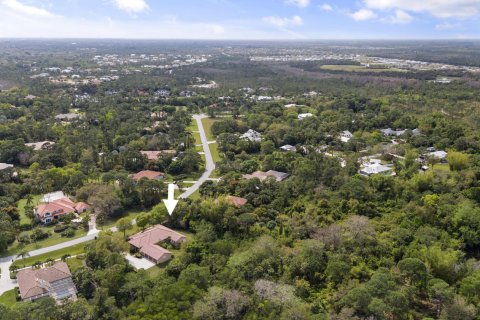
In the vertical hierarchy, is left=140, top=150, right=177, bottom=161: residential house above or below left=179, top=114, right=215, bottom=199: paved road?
above

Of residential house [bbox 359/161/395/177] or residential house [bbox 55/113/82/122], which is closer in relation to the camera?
residential house [bbox 359/161/395/177]

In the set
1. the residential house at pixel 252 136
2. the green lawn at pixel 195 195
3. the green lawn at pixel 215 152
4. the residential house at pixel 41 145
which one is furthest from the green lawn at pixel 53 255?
the residential house at pixel 252 136

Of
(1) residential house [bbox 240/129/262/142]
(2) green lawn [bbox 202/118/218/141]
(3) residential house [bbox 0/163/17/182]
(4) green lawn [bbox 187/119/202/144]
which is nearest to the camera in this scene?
(3) residential house [bbox 0/163/17/182]

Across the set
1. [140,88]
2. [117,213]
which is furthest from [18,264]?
[140,88]

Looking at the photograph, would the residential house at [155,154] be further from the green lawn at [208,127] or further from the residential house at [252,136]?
the residential house at [252,136]

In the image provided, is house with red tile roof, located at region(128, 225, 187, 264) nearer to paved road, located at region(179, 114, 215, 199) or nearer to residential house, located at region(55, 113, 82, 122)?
paved road, located at region(179, 114, 215, 199)

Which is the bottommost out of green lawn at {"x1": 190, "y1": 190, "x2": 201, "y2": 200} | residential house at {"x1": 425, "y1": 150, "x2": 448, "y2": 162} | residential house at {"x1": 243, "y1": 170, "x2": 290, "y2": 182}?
green lawn at {"x1": 190, "y1": 190, "x2": 201, "y2": 200}

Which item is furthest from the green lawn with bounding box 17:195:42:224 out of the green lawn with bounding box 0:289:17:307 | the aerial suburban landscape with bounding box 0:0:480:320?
the green lawn with bounding box 0:289:17:307
